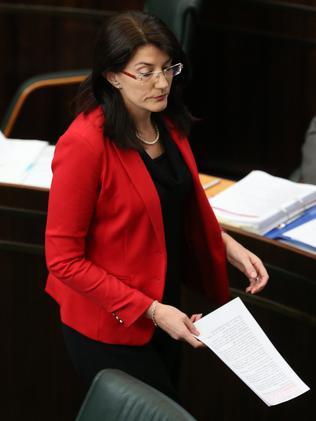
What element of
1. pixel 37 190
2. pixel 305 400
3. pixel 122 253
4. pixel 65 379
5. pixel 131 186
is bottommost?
pixel 65 379

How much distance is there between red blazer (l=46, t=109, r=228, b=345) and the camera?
183 centimetres

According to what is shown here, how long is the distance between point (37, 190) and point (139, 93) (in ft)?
2.47

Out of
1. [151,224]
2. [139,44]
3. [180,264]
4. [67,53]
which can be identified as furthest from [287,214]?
[67,53]

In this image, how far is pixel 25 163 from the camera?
2.70m

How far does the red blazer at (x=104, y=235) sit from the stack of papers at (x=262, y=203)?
420 mm

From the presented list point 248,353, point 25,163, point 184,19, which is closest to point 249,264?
point 248,353

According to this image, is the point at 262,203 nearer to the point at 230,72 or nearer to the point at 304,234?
the point at 304,234

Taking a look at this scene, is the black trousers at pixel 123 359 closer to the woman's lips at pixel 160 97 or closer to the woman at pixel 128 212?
the woman at pixel 128 212

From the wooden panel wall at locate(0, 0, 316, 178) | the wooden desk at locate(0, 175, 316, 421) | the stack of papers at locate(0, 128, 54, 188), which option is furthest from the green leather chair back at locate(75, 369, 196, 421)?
the wooden panel wall at locate(0, 0, 316, 178)

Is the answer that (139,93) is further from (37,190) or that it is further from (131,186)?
(37,190)

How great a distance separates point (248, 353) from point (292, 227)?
23.1 inches

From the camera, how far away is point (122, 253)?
1.92 m

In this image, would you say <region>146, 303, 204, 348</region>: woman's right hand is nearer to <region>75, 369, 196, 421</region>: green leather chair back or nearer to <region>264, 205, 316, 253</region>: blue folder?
<region>75, 369, 196, 421</region>: green leather chair back

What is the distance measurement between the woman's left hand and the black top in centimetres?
12
